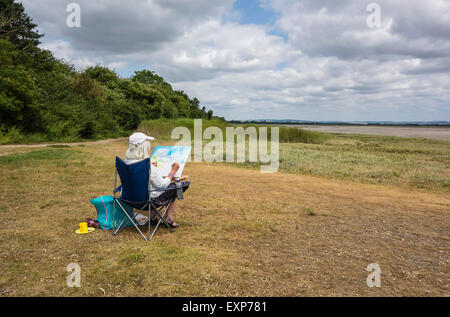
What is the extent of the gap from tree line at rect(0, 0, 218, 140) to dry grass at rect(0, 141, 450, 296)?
1194cm

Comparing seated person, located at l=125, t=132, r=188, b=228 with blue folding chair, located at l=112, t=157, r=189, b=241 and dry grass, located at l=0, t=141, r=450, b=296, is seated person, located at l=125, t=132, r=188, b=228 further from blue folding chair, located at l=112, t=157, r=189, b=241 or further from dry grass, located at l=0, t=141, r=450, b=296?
dry grass, located at l=0, t=141, r=450, b=296

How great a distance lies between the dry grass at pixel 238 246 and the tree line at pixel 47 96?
11.9 m

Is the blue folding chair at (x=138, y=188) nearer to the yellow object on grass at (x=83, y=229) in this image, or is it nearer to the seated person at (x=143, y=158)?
the seated person at (x=143, y=158)

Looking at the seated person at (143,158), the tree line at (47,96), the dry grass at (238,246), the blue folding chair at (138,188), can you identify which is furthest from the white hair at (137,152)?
the tree line at (47,96)

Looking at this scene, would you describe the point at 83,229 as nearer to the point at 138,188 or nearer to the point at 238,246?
the point at 138,188

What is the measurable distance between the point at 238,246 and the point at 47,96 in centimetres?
2162

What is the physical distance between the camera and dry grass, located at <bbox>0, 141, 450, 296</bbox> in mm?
2980

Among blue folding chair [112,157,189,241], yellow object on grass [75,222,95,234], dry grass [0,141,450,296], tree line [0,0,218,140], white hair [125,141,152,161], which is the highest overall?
tree line [0,0,218,140]

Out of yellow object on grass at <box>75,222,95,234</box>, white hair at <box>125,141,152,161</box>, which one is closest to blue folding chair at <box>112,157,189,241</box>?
white hair at <box>125,141,152,161</box>

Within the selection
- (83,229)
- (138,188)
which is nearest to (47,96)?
(83,229)

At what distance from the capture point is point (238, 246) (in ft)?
13.1

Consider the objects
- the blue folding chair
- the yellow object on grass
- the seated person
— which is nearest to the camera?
the blue folding chair

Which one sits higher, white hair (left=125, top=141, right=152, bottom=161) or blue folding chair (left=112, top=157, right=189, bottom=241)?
white hair (left=125, top=141, right=152, bottom=161)

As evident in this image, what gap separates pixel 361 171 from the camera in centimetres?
1127
